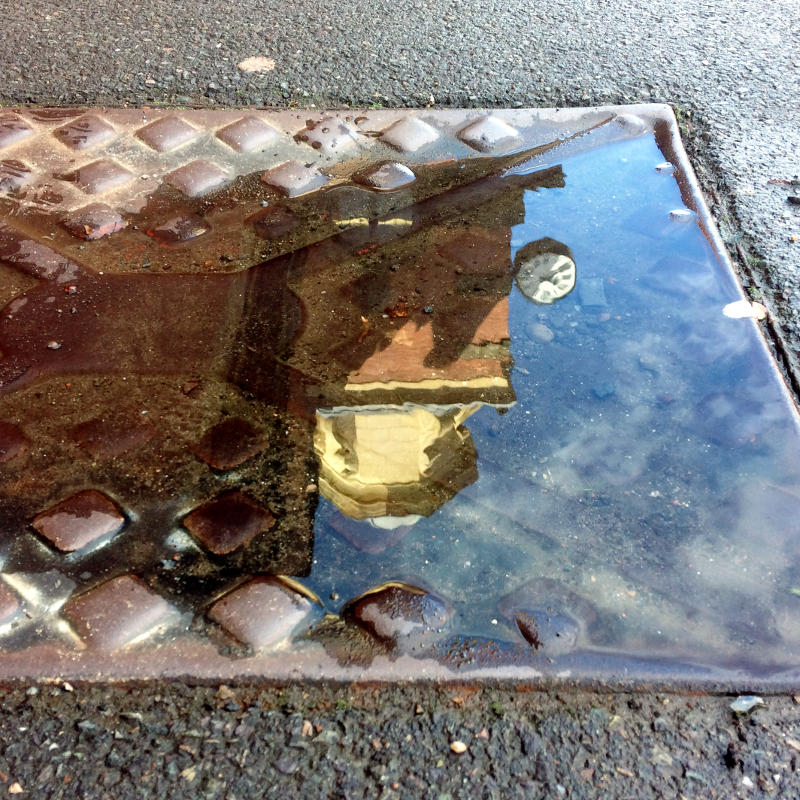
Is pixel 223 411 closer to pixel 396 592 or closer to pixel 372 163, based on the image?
pixel 396 592

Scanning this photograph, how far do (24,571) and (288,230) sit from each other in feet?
3.89

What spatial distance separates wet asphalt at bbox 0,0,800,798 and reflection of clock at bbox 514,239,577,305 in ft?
1.62

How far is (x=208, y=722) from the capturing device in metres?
1.26

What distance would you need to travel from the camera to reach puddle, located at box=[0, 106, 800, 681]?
1385 mm

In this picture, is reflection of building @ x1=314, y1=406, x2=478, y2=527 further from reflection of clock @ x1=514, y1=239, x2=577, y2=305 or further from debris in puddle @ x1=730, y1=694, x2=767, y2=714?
debris in puddle @ x1=730, y1=694, x2=767, y2=714

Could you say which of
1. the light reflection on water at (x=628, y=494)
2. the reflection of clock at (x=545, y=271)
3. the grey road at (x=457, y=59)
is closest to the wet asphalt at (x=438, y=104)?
the grey road at (x=457, y=59)

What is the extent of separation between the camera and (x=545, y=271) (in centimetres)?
210

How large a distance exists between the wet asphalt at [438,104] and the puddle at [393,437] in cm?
7

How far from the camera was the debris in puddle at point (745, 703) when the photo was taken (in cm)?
128

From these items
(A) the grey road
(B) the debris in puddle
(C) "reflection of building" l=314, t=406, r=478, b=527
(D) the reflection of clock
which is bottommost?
(B) the debris in puddle

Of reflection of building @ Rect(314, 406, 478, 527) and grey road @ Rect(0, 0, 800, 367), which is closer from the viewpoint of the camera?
reflection of building @ Rect(314, 406, 478, 527)

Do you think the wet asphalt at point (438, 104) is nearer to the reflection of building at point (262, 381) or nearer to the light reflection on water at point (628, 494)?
the light reflection on water at point (628, 494)

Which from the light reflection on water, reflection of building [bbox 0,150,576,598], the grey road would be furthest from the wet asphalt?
reflection of building [bbox 0,150,576,598]

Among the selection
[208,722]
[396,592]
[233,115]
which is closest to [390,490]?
[396,592]
